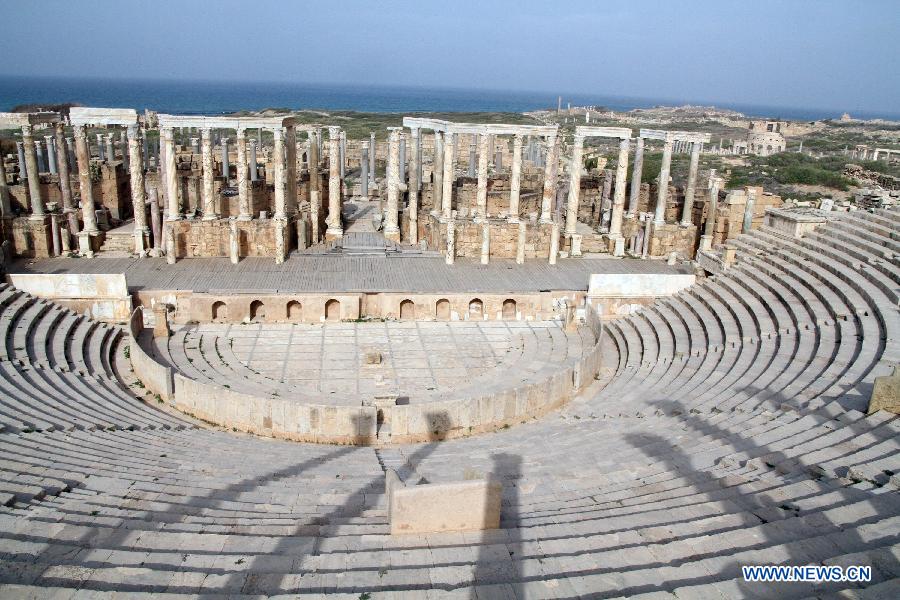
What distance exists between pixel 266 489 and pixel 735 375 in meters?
10.8

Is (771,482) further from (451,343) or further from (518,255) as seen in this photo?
(518,255)

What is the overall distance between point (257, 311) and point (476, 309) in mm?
7259

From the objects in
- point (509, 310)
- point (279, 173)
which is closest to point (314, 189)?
point (279, 173)

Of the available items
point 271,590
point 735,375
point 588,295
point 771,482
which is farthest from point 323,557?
point 588,295

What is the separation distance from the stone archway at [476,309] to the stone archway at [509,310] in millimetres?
808

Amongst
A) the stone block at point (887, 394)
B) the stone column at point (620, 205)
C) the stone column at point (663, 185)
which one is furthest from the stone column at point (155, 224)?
the stone block at point (887, 394)

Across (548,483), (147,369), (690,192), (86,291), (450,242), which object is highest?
(690,192)

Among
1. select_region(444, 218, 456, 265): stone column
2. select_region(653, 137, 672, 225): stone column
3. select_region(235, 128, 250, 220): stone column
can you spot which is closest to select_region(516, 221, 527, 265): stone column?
select_region(444, 218, 456, 265): stone column

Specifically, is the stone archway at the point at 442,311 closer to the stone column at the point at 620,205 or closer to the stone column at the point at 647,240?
the stone column at the point at 620,205

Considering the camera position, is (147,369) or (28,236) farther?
(28,236)

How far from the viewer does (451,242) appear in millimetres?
26812

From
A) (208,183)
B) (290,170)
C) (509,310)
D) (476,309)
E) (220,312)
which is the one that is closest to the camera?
(220,312)

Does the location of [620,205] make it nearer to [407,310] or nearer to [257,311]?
[407,310]

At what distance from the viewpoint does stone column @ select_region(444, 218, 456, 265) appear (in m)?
26.7
